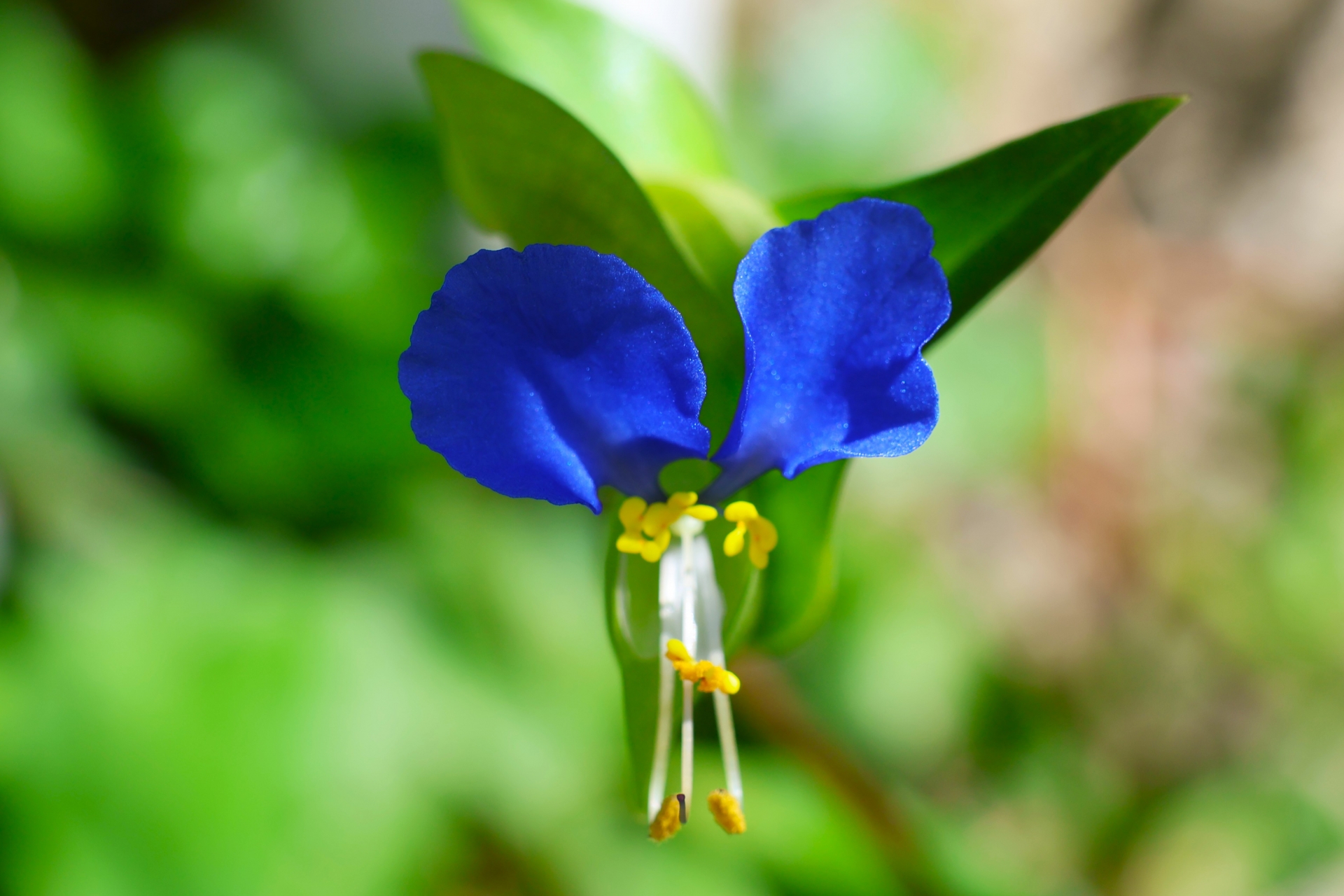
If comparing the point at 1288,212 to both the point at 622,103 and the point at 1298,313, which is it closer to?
the point at 1298,313

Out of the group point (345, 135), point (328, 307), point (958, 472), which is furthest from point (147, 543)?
point (958, 472)

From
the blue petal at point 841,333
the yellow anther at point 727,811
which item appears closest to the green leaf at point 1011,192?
the blue petal at point 841,333

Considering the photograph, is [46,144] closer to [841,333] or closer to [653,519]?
[653,519]

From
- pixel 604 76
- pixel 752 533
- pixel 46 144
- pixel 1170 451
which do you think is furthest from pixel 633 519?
pixel 1170 451

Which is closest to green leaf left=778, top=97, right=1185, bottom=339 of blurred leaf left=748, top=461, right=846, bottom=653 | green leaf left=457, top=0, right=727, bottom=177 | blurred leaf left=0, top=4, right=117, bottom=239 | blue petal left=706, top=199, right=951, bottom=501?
blue petal left=706, top=199, right=951, bottom=501

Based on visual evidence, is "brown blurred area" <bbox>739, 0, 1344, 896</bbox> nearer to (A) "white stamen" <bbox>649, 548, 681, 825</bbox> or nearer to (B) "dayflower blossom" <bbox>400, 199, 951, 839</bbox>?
(A) "white stamen" <bbox>649, 548, 681, 825</bbox>

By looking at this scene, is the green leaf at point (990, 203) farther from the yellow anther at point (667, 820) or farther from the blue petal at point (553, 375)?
the yellow anther at point (667, 820)
